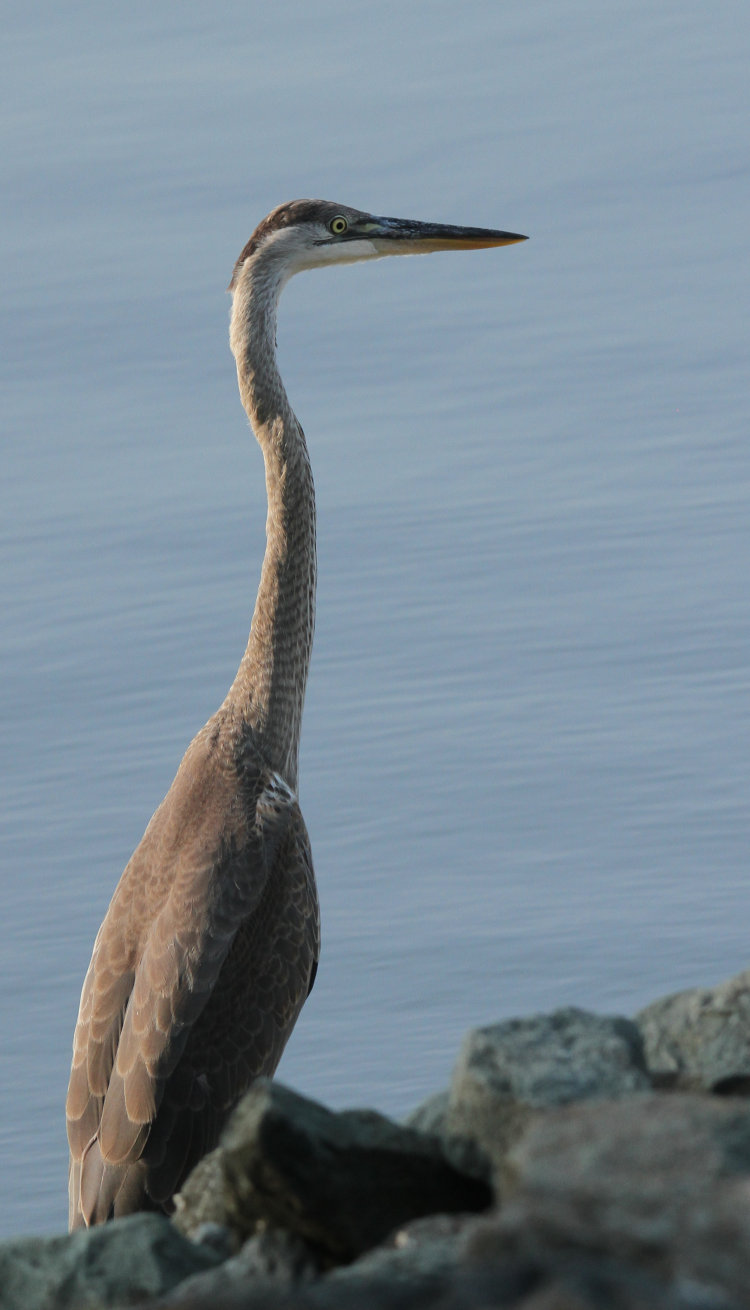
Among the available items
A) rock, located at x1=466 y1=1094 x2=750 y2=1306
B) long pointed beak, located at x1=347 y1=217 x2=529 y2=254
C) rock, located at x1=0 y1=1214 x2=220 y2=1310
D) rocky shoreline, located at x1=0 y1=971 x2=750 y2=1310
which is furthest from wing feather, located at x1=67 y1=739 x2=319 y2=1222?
rock, located at x1=466 y1=1094 x2=750 y2=1306

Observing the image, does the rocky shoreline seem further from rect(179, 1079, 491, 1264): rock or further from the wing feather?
the wing feather

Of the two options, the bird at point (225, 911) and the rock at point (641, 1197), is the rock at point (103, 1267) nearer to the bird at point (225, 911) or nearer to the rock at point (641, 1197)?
the rock at point (641, 1197)

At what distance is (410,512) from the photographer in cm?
916

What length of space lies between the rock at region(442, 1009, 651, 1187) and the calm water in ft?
9.83

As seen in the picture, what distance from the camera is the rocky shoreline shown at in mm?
2297

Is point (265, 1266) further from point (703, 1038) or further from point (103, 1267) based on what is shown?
point (703, 1038)

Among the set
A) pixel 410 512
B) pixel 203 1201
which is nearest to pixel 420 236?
pixel 410 512

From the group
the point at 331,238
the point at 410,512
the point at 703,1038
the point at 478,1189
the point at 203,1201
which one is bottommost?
the point at 203,1201

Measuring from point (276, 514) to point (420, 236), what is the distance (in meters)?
1.04

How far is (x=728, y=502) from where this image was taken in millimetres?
9062

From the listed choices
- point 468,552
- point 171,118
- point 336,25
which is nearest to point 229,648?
point 468,552

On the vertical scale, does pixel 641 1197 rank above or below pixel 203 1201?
above

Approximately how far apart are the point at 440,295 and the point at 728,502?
7.55 feet

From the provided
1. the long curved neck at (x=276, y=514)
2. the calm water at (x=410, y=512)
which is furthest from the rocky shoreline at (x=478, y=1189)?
the calm water at (x=410, y=512)
